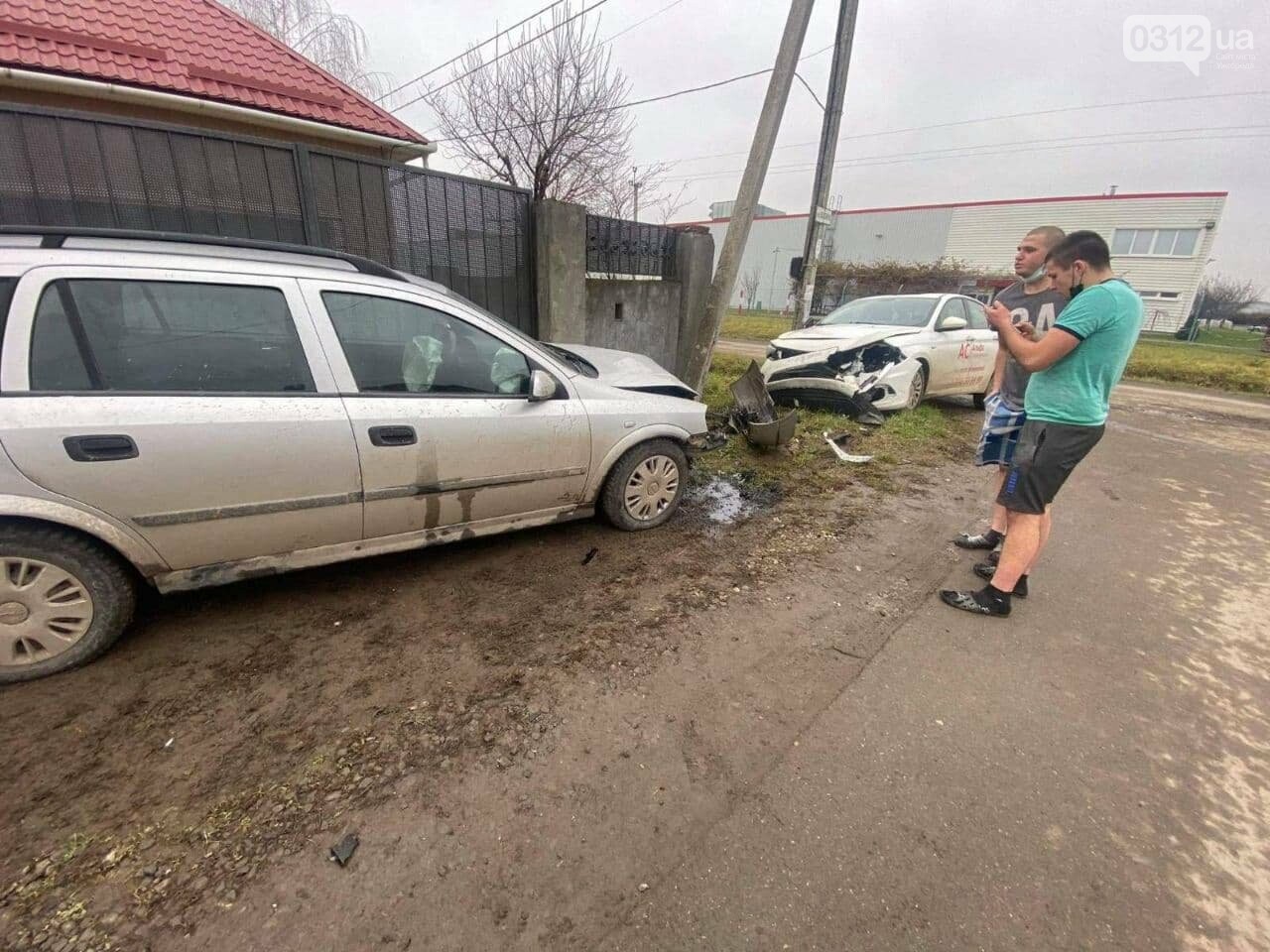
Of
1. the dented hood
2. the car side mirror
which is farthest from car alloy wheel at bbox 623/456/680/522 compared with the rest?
the dented hood

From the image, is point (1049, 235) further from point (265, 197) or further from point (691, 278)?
point (265, 197)

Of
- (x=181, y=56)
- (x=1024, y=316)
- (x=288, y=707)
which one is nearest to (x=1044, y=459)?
(x=1024, y=316)

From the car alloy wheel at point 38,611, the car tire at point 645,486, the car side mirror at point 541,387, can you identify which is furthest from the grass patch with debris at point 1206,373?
the car alloy wheel at point 38,611

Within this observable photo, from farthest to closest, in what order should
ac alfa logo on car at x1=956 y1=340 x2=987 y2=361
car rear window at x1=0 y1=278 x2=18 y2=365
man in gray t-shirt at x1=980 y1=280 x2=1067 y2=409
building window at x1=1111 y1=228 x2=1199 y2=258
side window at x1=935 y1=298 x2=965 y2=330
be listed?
building window at x1=1111 y1=228 x2=1199 y2=258, ac alfa logo on car at x1=956 y1=340 x2=987 y2=361, side window at x1=935 y1=298 x2=965 y2=330, man in gray t-shirt at x1=980 y1=280 x2=1067 y2=409, car rear window at x1=0 y1=278 x2=18 y2=365

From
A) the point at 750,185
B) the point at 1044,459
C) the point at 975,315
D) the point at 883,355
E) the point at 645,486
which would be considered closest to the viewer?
the point at 1044,459

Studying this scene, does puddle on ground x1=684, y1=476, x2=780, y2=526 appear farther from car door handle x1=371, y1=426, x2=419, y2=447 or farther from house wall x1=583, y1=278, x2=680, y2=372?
house wall x1=583, y1=278, x2=680, y2=372

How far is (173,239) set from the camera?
2408mm

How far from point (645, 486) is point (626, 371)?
0.86m

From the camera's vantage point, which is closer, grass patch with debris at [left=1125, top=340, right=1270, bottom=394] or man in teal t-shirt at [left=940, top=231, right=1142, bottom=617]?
man in teal t-shirt at [left=940, top=231, right=1142, bottom=617]

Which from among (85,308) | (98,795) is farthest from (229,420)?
(98,795)

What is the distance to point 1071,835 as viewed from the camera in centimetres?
173

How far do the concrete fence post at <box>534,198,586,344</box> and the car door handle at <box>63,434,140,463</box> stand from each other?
172 inches

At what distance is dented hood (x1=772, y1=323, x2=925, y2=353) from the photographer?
6.45 meters

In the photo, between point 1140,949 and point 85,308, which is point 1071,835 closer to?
point 1140,949
